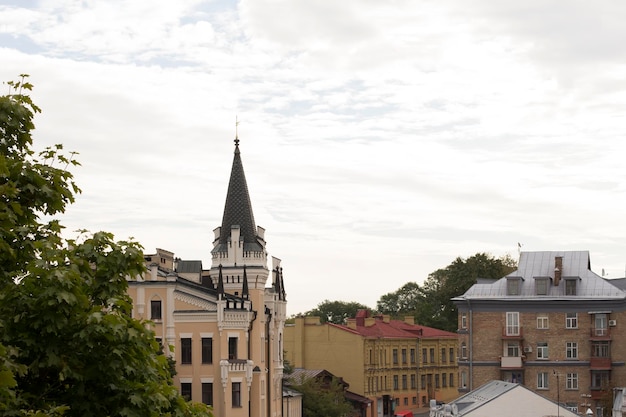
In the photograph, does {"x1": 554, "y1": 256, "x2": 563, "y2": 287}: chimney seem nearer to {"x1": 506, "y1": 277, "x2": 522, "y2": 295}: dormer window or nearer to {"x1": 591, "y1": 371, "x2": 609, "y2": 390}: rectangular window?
{"x1": 506, "y1": 277, "x2": 522, "y2": 295}: dormer window

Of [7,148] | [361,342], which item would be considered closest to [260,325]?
[361,342]

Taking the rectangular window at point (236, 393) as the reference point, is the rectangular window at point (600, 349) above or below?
above

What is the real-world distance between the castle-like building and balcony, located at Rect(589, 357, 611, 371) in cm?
2093

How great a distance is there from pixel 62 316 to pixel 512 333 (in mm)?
64512

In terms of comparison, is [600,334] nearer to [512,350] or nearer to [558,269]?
[558,269]

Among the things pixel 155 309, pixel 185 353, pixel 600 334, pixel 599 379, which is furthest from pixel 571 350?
pixel 155 309

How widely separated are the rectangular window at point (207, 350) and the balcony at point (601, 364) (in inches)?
992

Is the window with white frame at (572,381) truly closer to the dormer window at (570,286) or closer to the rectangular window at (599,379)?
the rectangular window at (599,379)

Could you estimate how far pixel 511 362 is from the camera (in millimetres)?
78625

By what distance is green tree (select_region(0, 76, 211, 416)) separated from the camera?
56.6 feet

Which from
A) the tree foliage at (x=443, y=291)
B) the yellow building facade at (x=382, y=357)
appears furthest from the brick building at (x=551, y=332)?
the tree foliage at (x=443, y=291)

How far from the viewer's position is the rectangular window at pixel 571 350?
256ft

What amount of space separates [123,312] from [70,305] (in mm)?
1467

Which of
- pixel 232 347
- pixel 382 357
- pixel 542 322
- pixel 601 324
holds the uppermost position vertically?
pixel 542 322
